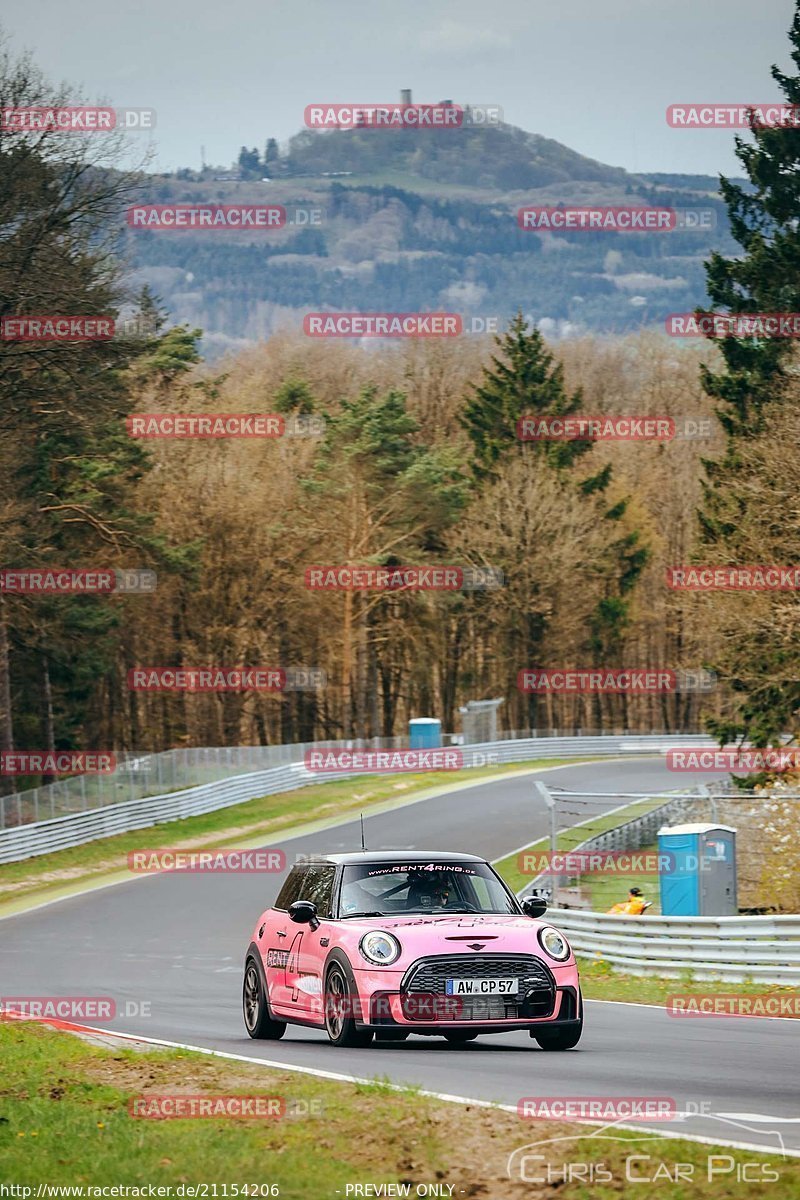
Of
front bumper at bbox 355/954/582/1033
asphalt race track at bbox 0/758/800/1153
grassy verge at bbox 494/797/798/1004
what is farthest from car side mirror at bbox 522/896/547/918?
grassy verge at bbox 494/797/798/1004

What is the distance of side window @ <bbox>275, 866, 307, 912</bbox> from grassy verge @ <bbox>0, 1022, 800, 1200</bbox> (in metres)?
4.01

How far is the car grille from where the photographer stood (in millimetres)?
11633

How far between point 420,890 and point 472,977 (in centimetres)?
146

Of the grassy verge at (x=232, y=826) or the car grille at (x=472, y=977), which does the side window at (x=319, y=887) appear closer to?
the car grille at (x=472, y=977)

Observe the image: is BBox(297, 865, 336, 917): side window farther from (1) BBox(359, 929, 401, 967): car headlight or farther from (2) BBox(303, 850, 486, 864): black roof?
(1) BBox(359, 929, 401, 967): car headlight

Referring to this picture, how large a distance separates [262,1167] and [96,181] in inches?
1303

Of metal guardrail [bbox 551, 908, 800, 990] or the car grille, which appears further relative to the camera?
metal guardrail [bbox 551, 908, 800, 990]

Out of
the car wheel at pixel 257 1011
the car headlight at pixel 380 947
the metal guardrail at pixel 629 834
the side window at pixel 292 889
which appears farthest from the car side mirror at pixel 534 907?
the metal guardrail at pixel 629 834

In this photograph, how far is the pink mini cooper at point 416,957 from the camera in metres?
11.7

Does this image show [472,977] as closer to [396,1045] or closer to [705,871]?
[396,1045]

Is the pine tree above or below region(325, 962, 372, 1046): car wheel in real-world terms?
above

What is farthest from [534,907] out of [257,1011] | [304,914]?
[257,1011]

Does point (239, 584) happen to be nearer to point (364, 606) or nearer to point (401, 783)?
Answer: point (364, 606)

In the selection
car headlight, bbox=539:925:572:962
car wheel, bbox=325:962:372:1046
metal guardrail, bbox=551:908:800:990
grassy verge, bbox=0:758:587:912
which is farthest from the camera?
grassy verge, bbox=0:758:587:912
